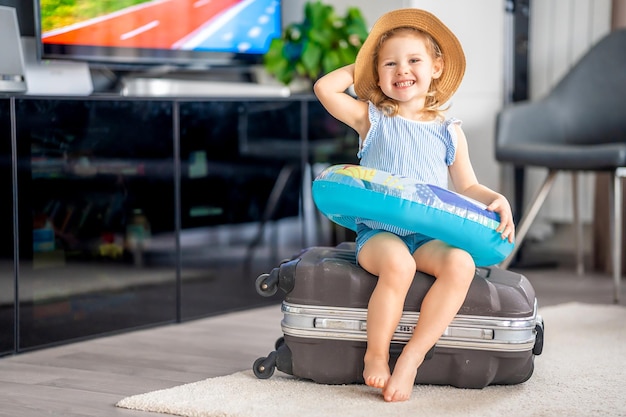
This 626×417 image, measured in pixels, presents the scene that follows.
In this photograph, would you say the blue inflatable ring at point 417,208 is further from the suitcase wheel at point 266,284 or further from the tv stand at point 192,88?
the tv stand at point 192,88

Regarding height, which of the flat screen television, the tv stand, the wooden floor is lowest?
the wooden floor

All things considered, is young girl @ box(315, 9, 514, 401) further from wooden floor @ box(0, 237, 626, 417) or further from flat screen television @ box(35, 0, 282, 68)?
flat screen television @ box(35, 0, 282, 68)

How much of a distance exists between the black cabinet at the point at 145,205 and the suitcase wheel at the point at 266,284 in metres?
0.70

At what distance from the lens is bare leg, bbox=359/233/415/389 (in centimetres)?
197

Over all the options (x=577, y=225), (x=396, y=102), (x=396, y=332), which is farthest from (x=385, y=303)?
(x=577, y=225)

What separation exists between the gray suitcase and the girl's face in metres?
0.39

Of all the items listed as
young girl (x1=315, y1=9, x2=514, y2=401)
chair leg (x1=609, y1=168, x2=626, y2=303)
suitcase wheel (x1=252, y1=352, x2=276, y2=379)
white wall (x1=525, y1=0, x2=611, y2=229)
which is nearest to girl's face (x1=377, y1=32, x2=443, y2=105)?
young girl (x1=315, y1=9, x2=514, y2=401)

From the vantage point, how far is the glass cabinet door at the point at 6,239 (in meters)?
2.34

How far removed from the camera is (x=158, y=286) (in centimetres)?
278

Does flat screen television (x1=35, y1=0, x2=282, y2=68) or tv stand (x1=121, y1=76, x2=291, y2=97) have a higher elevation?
flat screen television (x1=35, y1=0, x2=282, y2=68)

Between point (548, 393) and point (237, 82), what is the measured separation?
1922 millimetres

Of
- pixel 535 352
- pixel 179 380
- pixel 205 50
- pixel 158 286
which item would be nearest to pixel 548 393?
pixel 535 352

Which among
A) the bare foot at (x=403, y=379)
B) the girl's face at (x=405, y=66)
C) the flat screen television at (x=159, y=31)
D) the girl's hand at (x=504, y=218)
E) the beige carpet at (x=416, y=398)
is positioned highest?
the flat screen television at (x=159, y=31)

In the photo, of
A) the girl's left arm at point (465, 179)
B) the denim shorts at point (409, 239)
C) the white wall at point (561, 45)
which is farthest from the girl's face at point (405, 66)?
the white wall at point (561, 45)
